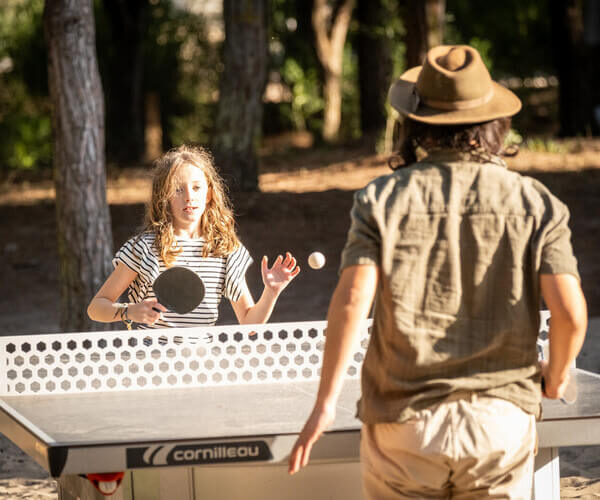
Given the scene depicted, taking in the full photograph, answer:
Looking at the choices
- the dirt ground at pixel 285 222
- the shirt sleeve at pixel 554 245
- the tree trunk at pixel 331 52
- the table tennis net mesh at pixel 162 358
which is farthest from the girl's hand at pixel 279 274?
the tree trunk at pixel 331 52

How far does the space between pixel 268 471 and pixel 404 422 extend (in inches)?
40.7

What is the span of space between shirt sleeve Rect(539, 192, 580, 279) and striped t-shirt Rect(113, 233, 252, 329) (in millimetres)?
1888

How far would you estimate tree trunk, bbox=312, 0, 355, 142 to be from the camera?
69.0 feet

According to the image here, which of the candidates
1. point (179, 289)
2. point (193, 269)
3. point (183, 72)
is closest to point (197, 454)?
point (179, 289)

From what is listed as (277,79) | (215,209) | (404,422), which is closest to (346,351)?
(404,422)

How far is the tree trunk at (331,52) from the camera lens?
828 inches

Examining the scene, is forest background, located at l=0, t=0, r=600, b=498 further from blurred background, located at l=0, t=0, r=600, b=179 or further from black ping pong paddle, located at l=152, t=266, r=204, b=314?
black ping pong paddle, located at l=152, t=266, r=204, b=314

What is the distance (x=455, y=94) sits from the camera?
2543mm

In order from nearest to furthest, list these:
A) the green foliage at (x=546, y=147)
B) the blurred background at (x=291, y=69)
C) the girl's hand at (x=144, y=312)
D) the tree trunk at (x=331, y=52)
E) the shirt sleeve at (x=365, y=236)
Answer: the shirt sleeve at (x=365, y=236), the girl's hand at (x=144, y=312), the green foliage at (x=546, y=147), the blurred background at (x=291, y=69), the tree trunk at (x=331, y=52)

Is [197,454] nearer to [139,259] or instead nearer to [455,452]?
[455,452]

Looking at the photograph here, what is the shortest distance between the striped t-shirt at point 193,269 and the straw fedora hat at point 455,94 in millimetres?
1738

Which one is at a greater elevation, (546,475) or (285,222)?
(546,475)

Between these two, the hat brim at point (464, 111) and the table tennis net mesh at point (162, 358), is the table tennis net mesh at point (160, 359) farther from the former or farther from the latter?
the hat brim at point (464, 111)

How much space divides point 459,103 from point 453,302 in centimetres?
50
